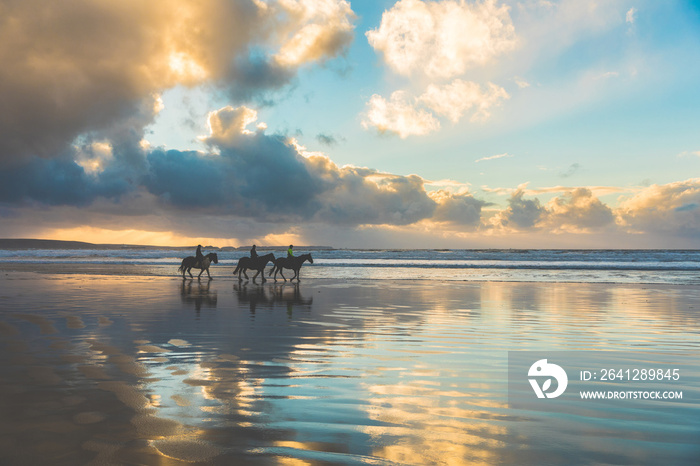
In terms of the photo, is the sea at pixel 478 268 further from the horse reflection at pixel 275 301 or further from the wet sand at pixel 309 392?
the wet sand at pixel 309 392

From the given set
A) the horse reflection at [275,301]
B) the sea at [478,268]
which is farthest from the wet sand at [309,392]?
the sea at [478,268]

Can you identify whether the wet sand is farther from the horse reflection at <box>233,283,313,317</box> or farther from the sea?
the sea

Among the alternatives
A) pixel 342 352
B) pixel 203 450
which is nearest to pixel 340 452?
pixel 203 450

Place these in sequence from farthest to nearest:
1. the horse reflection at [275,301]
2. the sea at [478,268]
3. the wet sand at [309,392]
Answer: the sea at [478,268] < the horse reflection at [275,301] < the wet sand at [309,392]

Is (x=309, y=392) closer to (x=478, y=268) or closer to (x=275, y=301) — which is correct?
(x=275, y=301)

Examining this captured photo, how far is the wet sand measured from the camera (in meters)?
4.05

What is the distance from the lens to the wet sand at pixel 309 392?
160 inches

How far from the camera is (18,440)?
4.19 m

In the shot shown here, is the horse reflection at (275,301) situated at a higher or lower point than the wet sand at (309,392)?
lower

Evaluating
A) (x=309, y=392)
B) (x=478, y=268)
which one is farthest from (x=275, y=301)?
(x=478, y=268)

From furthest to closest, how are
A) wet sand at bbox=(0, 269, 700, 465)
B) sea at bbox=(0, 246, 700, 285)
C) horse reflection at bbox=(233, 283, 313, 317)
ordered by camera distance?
sea at bbox=(0, 246, 700, 285) → horse reflection at bbox=(233, 283, 313, 317) → wet sand at bbox=(0, 269, 700, 465)

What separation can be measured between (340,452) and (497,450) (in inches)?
55.2

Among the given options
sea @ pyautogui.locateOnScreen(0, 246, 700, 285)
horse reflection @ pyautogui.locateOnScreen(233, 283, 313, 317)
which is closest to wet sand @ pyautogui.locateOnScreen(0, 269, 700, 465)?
horse reflection @ pyautogui.locateOnScreen(233, 283, 313, 317)

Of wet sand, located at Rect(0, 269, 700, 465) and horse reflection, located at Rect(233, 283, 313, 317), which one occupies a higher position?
wet sand, located at Rect(0, 269, 700, 465)
